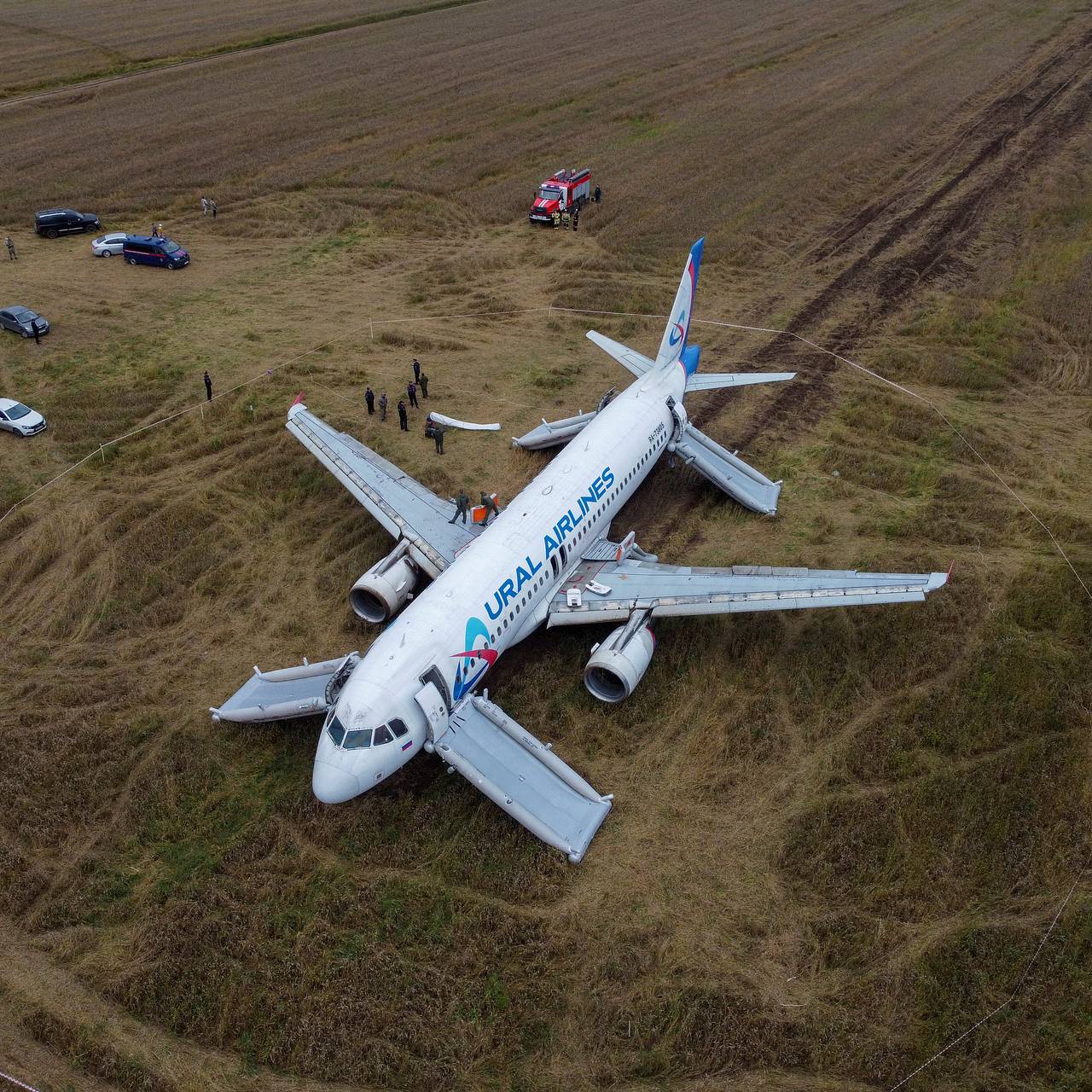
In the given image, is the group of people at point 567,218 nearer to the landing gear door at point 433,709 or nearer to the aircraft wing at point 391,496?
the aircraft wing at point 391,496

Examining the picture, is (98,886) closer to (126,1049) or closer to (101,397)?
(126,1049)

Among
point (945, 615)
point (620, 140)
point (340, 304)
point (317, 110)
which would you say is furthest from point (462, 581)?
point (317, 110)

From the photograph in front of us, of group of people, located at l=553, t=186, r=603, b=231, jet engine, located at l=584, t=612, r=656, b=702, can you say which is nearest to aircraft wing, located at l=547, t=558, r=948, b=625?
jet engine, located at l=584, t=612, r=656, b=702

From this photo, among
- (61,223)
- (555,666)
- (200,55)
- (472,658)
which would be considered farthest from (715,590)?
(200,55)

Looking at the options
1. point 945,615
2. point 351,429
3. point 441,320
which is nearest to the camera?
point 945,615

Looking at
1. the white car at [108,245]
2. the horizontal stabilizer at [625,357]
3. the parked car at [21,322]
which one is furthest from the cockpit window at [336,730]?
the white car at [108,245]

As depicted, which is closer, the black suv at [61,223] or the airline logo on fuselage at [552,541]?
the airline logo on fuselage at [552,541]
